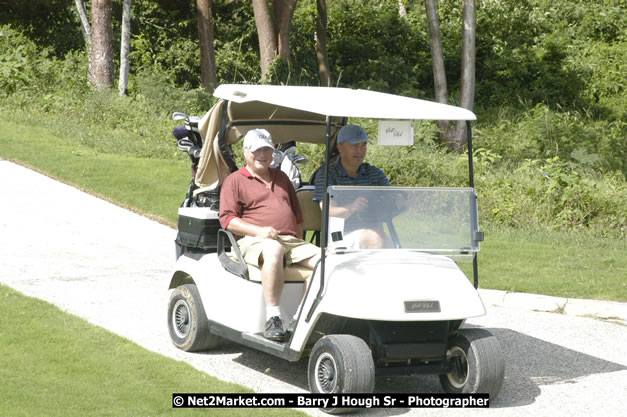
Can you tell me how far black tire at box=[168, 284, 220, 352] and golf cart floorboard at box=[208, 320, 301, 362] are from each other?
0.38 ft

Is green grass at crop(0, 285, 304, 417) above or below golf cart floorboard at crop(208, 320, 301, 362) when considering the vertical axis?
below

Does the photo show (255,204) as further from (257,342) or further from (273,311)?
(257,342)

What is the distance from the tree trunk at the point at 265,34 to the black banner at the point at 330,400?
1565cm

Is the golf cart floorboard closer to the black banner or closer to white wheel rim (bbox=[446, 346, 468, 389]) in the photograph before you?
the black banner

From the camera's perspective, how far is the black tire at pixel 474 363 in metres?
5.66

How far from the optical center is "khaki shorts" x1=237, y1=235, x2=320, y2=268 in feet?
20.2

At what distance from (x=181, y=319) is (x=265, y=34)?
15.0 meters

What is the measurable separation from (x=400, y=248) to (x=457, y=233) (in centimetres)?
38

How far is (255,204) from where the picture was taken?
6.45 m

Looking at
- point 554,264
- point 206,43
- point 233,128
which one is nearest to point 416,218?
point 233,128

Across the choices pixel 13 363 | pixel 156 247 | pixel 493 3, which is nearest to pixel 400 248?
pixel 13 363

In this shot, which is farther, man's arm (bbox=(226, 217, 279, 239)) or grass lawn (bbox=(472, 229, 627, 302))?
grass lawn (bbox=(472, 229, 627, 302))

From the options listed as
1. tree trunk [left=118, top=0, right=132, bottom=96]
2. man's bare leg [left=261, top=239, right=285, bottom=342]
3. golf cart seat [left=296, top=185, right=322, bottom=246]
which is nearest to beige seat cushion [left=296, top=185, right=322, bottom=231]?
golf cart seat [left=296, top=185, right=322, bottom=246]

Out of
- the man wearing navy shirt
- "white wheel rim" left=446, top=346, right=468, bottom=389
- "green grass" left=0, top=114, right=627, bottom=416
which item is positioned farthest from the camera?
the man wearing navy shirt
